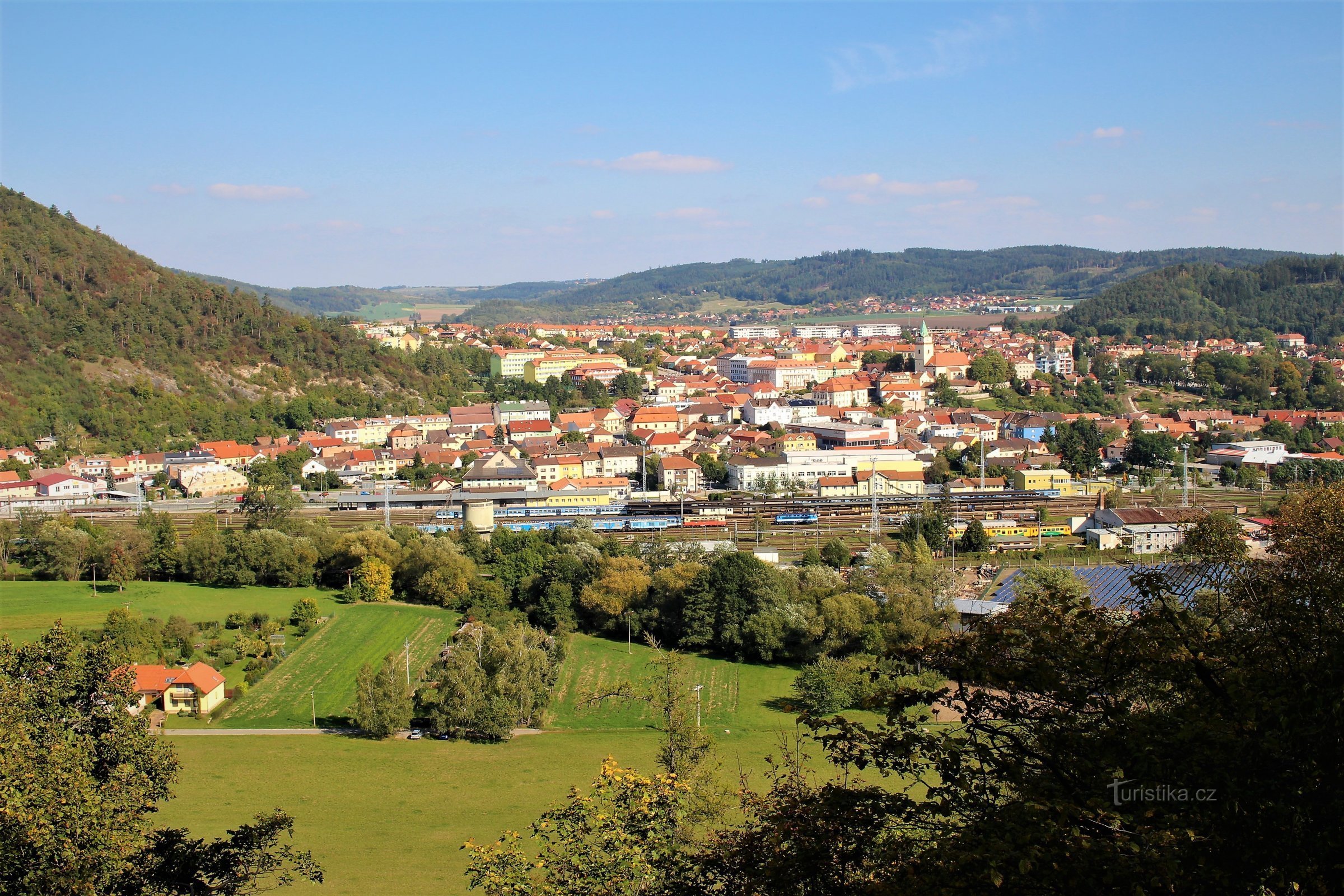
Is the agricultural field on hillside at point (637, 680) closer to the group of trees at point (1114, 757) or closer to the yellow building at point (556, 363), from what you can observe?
the group of trees at point (1114, 757)

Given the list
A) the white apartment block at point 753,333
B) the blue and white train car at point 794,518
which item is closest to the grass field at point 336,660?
the blue and white train car at point 794,518

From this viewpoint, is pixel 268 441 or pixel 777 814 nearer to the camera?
pixel 777 814

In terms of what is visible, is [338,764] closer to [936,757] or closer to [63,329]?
[936,757]

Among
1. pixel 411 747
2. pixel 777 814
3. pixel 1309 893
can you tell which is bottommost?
pixel 411 747

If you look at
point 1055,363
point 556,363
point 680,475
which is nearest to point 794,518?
point 680,475

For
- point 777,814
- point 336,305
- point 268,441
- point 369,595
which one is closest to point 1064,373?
point 268,441

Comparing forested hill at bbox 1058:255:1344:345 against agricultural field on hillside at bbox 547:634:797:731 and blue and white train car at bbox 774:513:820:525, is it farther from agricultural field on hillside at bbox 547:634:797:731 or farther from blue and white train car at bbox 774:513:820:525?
agricultural field on hillside at bbox 547:634:797:731
